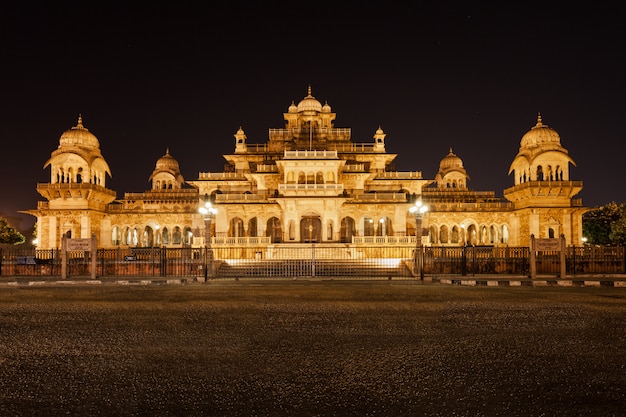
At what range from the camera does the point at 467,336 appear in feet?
28.6

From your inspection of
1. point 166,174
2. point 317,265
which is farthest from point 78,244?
point 166,174

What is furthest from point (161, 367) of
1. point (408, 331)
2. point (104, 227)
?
point (104, 227)

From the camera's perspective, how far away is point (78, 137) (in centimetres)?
4744

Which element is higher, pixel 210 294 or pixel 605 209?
pixel 605 209

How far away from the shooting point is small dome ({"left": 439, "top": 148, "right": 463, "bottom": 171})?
69.7m

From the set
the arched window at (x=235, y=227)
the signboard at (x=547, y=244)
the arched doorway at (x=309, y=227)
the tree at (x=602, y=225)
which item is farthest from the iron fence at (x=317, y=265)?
the tree at (x=602, y=225)

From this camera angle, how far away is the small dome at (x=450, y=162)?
69688mm

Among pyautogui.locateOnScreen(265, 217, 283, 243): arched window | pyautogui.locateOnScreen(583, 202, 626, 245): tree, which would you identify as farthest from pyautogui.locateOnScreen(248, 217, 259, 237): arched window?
pyautogui.locateOnScreen(583, 202, 626, 245): tree

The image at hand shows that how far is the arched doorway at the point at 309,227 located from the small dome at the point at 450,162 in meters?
29.7

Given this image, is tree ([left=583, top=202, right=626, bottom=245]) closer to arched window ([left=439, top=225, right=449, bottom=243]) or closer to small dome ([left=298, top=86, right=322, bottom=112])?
arched window ([left=439, top=225, right=449, bottom=243])

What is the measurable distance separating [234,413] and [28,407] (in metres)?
2.17

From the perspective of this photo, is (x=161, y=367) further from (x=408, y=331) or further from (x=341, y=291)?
(x=341, y=291)

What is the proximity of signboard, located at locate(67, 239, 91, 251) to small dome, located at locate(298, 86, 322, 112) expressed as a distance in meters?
34.7

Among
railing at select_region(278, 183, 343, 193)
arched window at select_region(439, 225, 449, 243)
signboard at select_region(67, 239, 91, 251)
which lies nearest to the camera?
signboard at select_region(67, 239, 91, 251)
